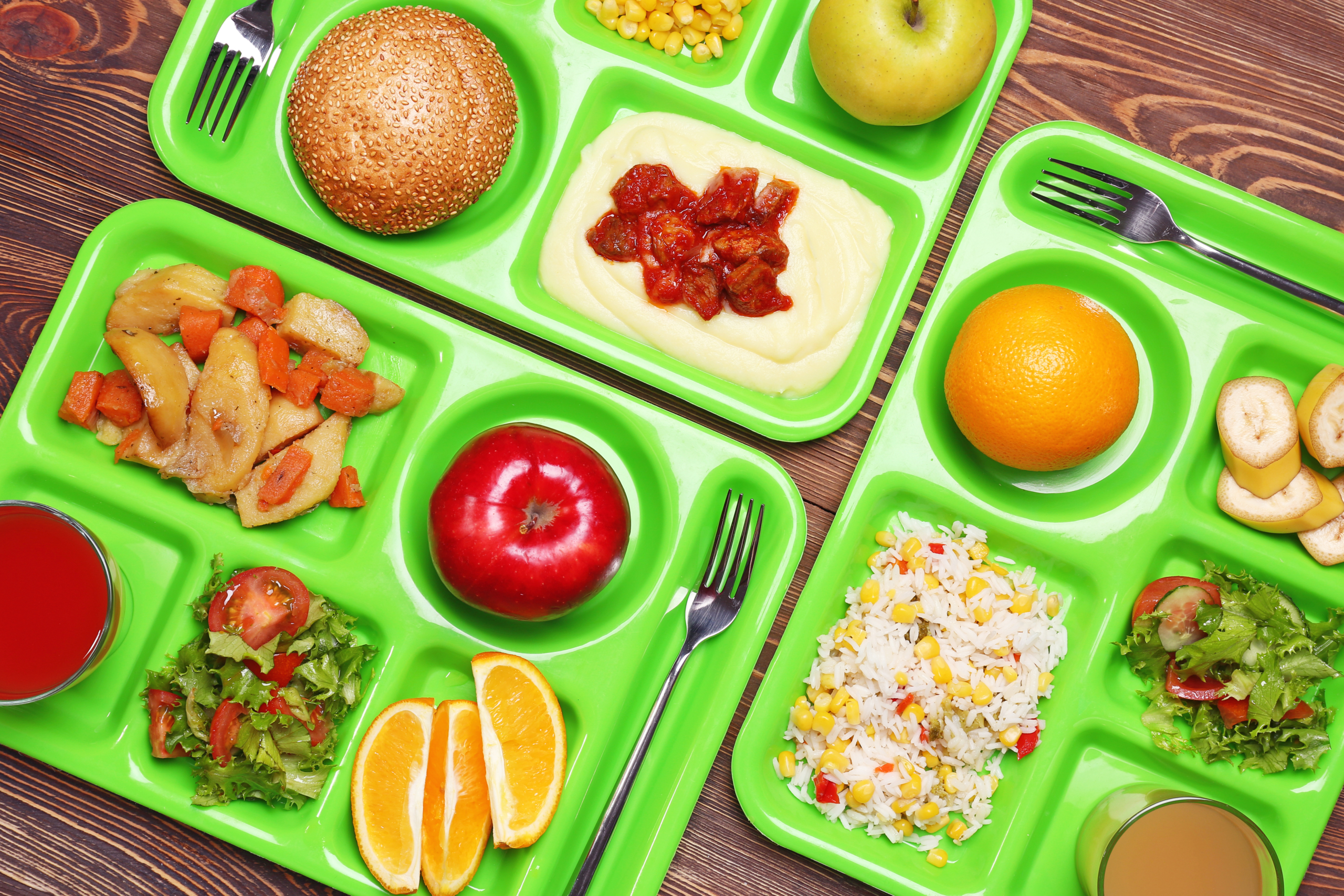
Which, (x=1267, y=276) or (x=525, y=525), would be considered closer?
(x=525, y=525)

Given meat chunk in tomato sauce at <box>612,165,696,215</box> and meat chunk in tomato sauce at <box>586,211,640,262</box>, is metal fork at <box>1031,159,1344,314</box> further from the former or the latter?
meat chunk in tomato sauce at <box>586,211,640,262</box>

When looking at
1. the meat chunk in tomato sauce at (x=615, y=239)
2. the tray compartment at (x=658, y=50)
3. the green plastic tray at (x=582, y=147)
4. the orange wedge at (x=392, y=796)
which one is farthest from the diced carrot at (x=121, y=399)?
the tray compartment at (x=658, y=50)

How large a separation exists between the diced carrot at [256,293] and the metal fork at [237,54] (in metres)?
0.41

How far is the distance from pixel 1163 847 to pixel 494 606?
5.71 ft

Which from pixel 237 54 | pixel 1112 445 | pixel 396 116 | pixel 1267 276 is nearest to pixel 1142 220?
pixel 1267 276

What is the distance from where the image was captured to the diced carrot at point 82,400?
2.19 meters

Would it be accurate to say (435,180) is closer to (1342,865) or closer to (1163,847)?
(1163,847)

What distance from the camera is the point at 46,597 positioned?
2.01m

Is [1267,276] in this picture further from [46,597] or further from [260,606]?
[46,597]

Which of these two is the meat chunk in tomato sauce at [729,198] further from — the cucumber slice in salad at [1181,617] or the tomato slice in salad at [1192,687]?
the tomato slice in salad at [1192,687]

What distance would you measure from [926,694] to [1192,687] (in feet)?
2.34

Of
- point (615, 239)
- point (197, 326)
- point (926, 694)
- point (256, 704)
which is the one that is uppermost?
point (615, 239)

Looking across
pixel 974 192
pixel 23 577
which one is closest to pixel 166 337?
pixel 23 577

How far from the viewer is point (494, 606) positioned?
6.93 ft
